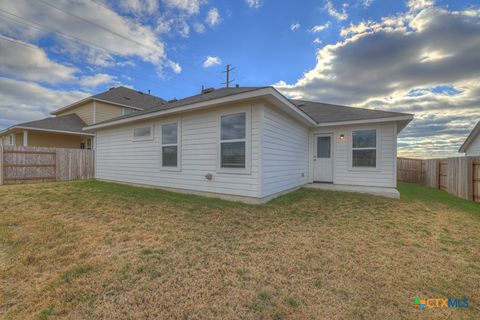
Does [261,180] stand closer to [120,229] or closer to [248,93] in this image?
[248,93]

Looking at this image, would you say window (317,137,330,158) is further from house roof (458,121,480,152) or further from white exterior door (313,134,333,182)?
house roof (458,121,480,152)

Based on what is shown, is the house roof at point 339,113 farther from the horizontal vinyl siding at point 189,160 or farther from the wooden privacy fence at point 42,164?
the wooden privacy fence at point 42,164

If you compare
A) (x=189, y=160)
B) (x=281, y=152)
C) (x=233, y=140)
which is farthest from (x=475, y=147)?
(x=189, y=160)

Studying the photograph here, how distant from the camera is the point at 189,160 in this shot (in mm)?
6430

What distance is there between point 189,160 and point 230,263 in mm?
4385

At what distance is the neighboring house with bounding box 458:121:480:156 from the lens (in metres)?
13.1

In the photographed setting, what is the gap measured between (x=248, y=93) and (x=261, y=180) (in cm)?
217

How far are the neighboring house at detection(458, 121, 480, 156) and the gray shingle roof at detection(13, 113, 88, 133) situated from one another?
26558mm

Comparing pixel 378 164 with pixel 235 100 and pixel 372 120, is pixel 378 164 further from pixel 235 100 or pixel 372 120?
pixel 235 100

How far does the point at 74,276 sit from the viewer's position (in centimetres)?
219

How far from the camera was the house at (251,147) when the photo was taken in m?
5.26

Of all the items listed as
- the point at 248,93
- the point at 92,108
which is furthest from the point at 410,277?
the point at 92,108

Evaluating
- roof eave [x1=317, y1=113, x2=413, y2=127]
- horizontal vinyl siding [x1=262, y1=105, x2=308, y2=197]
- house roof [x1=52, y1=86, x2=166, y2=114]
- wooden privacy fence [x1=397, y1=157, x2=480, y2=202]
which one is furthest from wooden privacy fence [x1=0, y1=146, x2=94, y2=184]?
wooden privacy fence [x1=397, y1=157, x2=480, y2=202]

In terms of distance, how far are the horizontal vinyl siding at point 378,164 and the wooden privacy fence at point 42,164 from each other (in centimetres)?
1272
